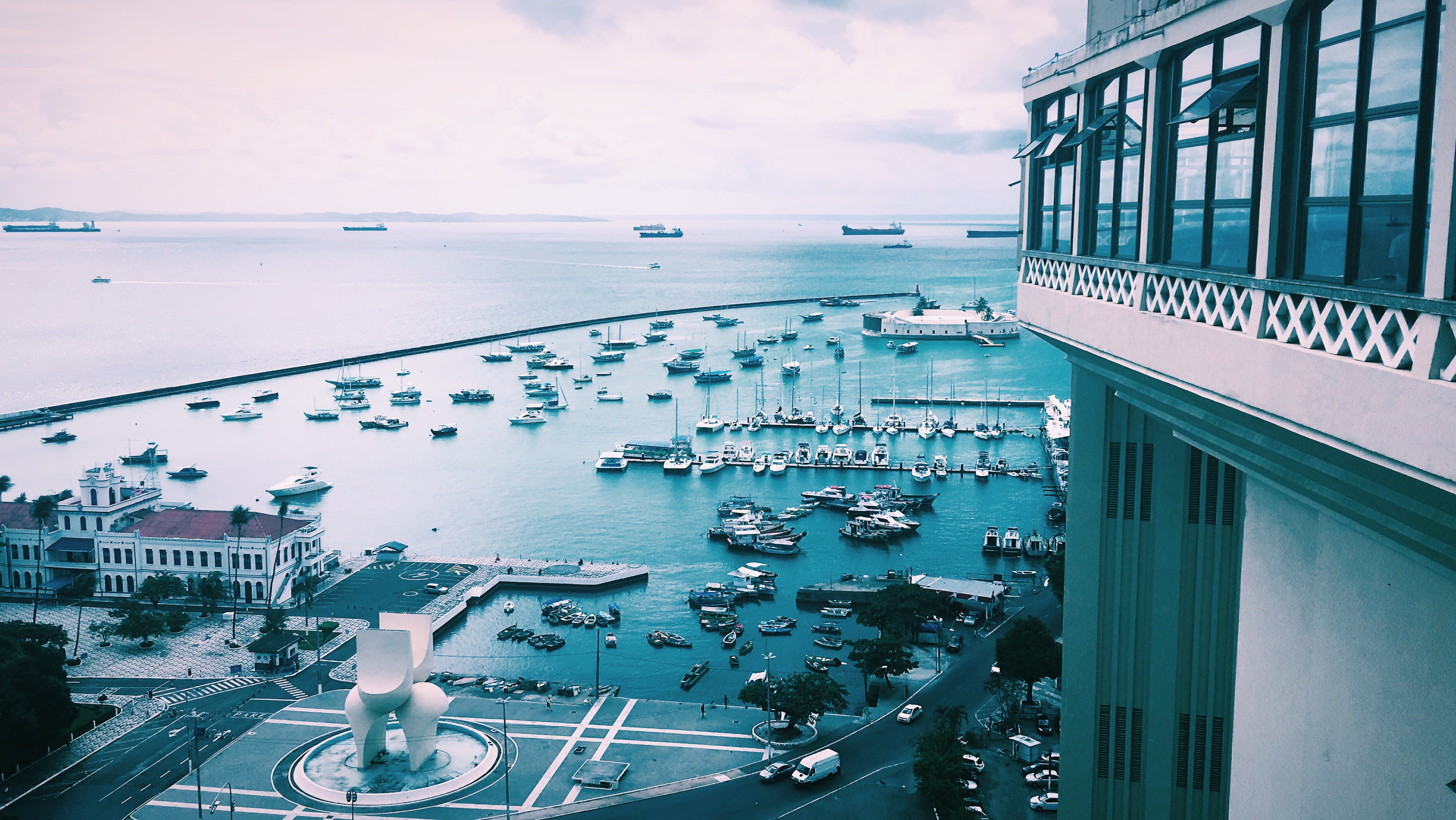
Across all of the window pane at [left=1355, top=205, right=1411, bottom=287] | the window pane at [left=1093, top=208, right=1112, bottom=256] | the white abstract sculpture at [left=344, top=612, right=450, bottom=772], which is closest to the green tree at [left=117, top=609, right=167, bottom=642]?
the white abstract sculpture at [left=344, top=612, right=450, bottom=772]

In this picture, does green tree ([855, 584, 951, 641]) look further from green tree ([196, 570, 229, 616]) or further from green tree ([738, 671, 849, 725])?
green tree ([196, 570, 229, 616])

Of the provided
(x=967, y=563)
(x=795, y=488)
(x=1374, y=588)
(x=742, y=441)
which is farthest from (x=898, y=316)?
(x=1374, y=588)

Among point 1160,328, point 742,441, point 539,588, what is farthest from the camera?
point 742,441

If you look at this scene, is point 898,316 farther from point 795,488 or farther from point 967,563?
point 967,563

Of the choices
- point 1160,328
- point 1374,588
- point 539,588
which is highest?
point 1160,328

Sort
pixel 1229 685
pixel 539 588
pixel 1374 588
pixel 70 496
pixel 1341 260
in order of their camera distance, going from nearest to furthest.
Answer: pixel 1341 260
pixel 1374 588
pixel 1229 685
pixel 539 588
pixel 70 496
